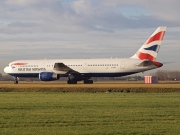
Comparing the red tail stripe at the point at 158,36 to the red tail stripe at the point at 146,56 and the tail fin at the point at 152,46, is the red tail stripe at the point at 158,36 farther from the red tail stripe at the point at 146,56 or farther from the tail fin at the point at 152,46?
the red tail stripe at the point at 146,56

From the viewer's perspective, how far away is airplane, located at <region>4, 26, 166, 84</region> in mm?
58562

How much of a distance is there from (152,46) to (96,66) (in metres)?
8.26

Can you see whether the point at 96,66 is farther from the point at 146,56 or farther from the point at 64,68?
the point at 146,56

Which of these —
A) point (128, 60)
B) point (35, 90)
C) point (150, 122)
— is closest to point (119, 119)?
point (150, 122)

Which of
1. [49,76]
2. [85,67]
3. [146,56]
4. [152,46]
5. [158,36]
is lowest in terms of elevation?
[49,76]

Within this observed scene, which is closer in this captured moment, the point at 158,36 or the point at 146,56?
the point at 146,56

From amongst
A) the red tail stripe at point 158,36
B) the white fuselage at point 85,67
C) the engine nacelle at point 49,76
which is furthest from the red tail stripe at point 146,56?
the engine nacelle at point 49,76

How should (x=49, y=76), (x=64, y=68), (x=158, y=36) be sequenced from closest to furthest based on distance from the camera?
(x=158, y=36), (x=49, y=76), (x=64, y=68)

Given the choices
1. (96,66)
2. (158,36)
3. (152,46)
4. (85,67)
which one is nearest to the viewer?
(152,46)

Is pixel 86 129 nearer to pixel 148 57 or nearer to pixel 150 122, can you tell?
pixel 150 122

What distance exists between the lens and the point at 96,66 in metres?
60.4

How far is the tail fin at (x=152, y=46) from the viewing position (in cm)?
5934

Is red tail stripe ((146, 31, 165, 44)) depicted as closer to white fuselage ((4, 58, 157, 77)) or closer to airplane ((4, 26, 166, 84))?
airplane ((4, 26, 166, 84))

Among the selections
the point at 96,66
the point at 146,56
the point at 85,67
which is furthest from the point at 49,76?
the point at 146,56
